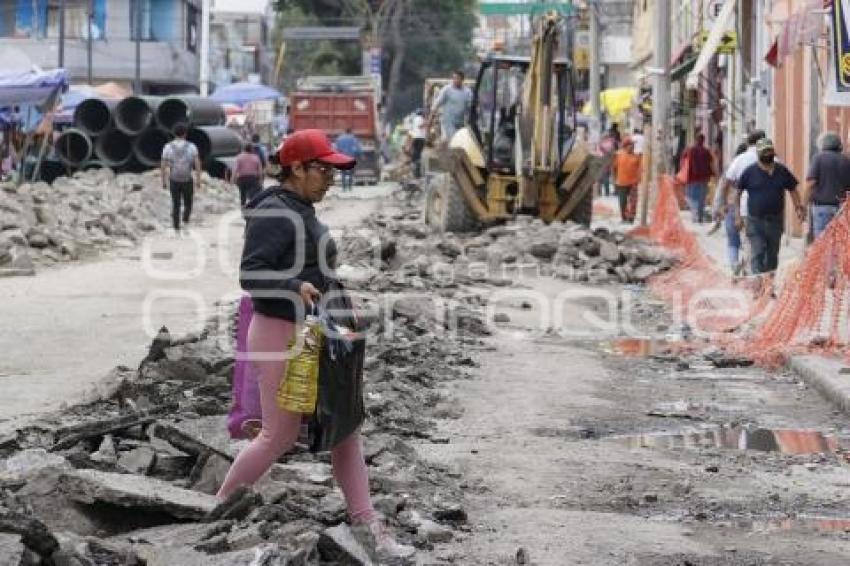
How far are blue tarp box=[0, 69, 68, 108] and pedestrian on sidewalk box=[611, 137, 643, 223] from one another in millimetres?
11240

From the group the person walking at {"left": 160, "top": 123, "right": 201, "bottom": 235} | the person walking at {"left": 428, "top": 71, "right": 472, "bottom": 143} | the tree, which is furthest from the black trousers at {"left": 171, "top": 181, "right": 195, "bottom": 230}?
the tree

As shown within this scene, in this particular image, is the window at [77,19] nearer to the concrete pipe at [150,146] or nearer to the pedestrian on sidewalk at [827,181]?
the concrete pipe at [150,146]

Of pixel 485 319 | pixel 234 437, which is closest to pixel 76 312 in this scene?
pixel 485 319

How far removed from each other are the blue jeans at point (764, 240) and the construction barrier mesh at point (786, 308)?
0.25m

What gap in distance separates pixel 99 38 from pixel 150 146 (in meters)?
27.0

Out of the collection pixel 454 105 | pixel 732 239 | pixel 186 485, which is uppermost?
pixel 454 105

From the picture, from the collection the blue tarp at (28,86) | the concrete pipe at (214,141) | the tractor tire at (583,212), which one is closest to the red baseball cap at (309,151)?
the tractor tire at (583,212)

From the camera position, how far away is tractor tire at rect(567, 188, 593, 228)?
27.6 meters

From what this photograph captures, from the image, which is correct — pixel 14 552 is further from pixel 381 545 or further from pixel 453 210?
pixel 453 210

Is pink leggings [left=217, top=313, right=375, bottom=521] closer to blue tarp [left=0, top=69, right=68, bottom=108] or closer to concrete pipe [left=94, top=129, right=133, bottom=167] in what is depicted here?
blue tarp [left=0, top=69, right=68, bottom=108]

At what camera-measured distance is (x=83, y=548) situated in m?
6.37

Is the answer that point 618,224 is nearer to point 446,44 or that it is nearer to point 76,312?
point 76,312

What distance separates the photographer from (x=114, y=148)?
4516cm

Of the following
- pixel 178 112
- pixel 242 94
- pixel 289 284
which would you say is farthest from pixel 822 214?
pixel 242 94
